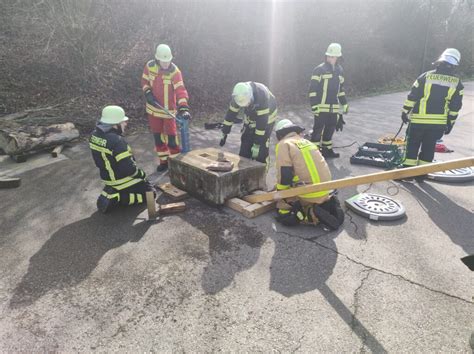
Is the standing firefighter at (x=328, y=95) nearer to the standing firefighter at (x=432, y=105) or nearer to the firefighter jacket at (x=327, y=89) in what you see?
the firefighter jacket at (x=327, y=89)

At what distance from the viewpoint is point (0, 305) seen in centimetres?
288

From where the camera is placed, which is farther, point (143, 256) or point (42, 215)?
point (42, 215)

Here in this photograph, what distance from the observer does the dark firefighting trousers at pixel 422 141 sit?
547cm

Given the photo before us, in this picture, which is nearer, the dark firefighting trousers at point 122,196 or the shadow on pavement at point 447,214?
the shadow on pavement at point 447,214

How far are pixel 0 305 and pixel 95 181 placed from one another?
9.51ft

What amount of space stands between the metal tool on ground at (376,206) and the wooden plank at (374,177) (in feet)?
3.48

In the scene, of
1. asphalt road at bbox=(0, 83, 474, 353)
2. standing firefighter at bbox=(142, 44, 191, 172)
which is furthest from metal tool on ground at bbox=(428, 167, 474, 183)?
standing firefighter at bbox=(142, 44, 191, 172)

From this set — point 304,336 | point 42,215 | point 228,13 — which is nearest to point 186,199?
point 42,215

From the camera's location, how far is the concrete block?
444cm

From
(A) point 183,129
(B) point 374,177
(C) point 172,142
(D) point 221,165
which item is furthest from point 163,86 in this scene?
(B) point 374,177

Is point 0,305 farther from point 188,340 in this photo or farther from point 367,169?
point 367,169

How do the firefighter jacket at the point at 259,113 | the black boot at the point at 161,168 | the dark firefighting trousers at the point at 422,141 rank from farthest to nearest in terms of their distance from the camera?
the black boot at the point at 161,168, the dark firefighting trousers at the point at 422,141, the firefighter jacket at the point at 259,113

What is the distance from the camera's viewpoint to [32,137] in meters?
6.46

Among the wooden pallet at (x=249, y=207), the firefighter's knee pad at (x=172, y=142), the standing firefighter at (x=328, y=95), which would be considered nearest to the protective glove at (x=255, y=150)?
the wooden pallet at (x=249, y=207)
